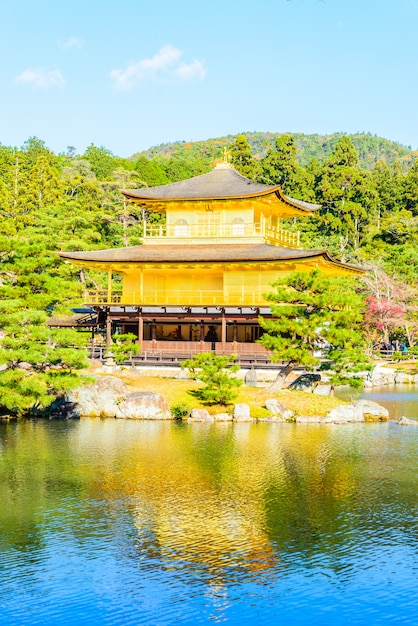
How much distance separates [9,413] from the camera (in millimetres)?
27375

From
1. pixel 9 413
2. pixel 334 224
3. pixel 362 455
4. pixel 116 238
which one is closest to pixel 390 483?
pixel 362 455

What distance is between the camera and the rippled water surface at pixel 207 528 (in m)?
12.0

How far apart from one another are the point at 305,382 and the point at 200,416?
5495mm

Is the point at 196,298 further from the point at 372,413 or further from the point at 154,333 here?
the point at 372,413

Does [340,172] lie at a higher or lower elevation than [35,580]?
higher

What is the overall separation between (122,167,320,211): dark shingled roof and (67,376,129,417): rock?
48.9ft

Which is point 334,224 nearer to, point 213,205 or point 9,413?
point 213,205

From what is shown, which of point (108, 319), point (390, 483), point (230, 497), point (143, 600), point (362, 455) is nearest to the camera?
point (143, 600)

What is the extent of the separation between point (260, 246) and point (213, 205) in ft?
12.3

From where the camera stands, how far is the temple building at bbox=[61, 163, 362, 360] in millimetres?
37500

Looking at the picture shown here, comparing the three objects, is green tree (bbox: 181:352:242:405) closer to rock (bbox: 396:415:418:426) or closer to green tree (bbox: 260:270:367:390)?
green tree (bbox: 260:270:367:390)

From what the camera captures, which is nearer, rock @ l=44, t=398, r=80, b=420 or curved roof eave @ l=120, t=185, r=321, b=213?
rock @ l=44, t=398, r=80, b=420

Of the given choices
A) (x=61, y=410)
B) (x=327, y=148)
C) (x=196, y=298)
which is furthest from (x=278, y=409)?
(x=327, y=148)

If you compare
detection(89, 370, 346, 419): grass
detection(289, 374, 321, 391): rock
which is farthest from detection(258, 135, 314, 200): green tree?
detection(89, 370, 346, 419): grass
